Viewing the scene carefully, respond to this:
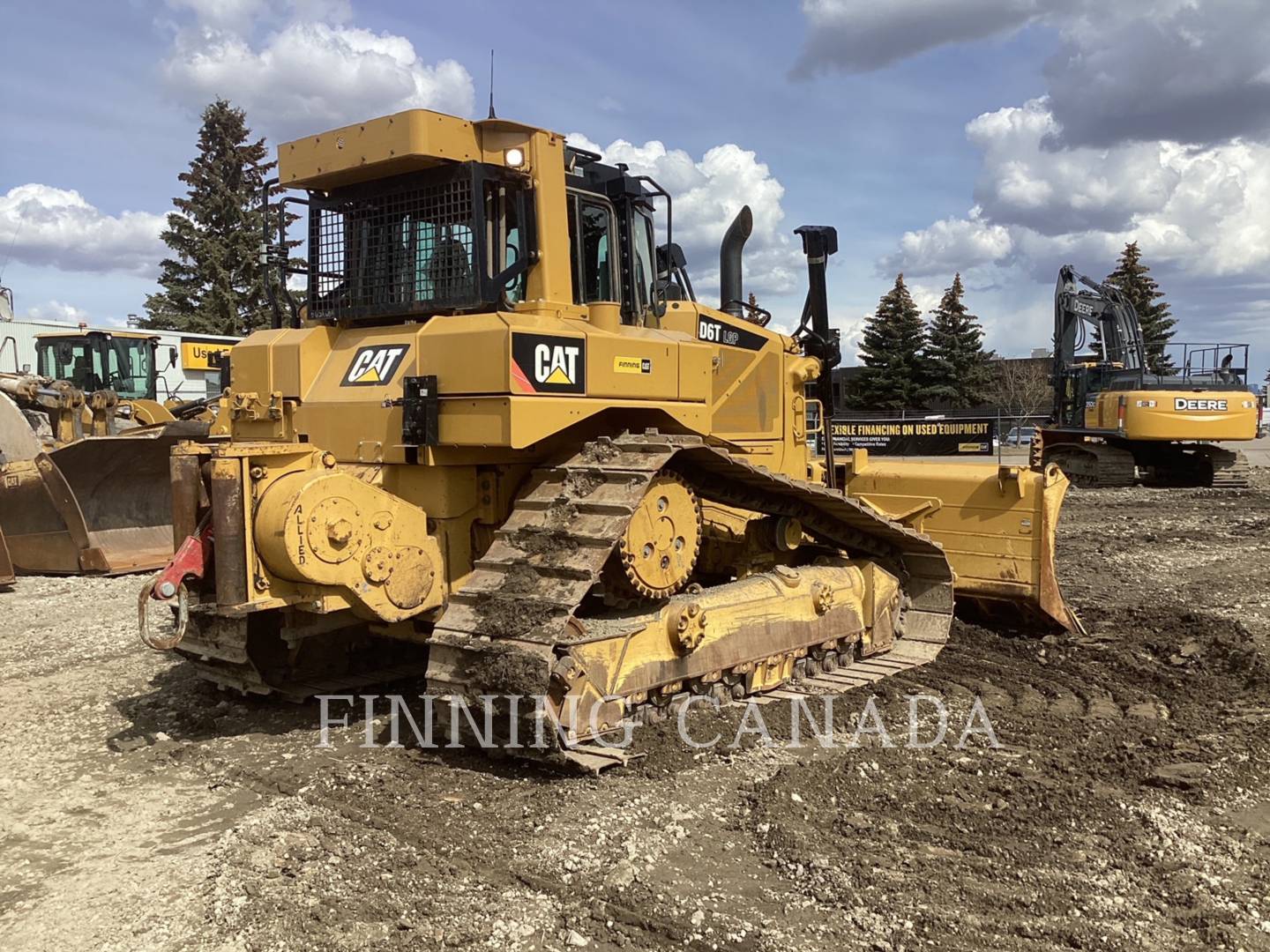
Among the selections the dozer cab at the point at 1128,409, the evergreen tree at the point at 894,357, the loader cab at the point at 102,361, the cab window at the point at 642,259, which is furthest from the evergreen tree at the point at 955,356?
the cab window at the point at 642,259

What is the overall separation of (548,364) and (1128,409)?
56.1 feet

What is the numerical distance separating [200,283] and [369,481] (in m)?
38.7

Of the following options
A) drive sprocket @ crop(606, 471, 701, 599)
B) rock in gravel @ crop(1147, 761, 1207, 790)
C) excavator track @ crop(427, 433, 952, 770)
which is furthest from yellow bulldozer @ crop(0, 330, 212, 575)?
rock in gravel @ crop(1147, 761, 1207, 790)

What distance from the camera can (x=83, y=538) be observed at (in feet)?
33.1

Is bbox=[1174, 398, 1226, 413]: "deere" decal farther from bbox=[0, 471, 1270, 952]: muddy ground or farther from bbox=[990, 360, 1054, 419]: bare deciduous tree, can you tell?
bbox=[990, 360, 1054, 419]: bare deciduous tree

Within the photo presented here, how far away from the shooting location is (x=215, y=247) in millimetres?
39406

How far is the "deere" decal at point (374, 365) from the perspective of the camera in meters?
5.50

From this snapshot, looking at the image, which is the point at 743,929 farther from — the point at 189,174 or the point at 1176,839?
the point at 189,174

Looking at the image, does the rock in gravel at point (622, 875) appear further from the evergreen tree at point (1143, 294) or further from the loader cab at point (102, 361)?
the evergreen tree at point (1143, 294)

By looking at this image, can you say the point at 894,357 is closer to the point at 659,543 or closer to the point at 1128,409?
the point at 1128,409

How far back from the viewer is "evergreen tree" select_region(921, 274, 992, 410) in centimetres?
4378

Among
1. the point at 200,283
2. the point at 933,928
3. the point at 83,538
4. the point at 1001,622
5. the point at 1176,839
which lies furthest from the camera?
the point at 200,283

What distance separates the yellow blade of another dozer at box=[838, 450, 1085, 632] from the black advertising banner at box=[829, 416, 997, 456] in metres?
12.0

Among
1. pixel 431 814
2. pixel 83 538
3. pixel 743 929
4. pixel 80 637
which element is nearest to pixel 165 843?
pixel 431 814
